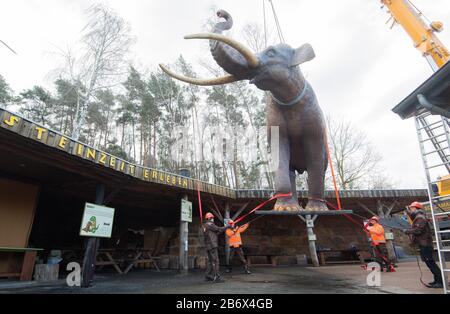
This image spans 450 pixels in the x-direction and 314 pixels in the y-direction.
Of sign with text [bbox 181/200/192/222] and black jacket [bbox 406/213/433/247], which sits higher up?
sign with text [bbox 181/200/192/222]

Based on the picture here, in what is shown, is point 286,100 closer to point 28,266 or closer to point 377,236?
point 377,236

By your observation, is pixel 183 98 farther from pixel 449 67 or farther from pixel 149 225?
pixel 449 67

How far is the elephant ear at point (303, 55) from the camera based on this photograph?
2053mm

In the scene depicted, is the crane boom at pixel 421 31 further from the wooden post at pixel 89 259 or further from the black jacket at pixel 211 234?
the wooden post at pixel 89 259

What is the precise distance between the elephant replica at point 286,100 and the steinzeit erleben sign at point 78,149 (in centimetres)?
195

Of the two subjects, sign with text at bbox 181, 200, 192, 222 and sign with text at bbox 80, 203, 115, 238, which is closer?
sign with text at bbox 80, 203, 115, 238

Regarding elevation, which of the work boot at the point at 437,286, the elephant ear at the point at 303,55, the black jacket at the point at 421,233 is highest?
the elephant ear at the point at 303,55

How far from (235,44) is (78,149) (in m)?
4.67

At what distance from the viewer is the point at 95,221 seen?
6398 millimetres

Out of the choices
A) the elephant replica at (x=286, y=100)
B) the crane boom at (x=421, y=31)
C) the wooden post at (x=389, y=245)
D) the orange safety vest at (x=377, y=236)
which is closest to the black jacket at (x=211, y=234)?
the orange safety vest at (x=377, y=236)

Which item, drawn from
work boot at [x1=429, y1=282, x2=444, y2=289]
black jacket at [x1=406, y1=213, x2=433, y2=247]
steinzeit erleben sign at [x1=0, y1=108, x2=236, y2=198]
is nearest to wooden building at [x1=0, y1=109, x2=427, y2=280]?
steinzeit erleben sign at [x1=0, y1=108, x2=236, y2=198]

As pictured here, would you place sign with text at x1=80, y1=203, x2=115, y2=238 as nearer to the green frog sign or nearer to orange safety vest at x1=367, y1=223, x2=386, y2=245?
the green frog sign

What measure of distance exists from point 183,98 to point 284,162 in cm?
1770

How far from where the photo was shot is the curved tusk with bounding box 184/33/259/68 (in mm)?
1717
